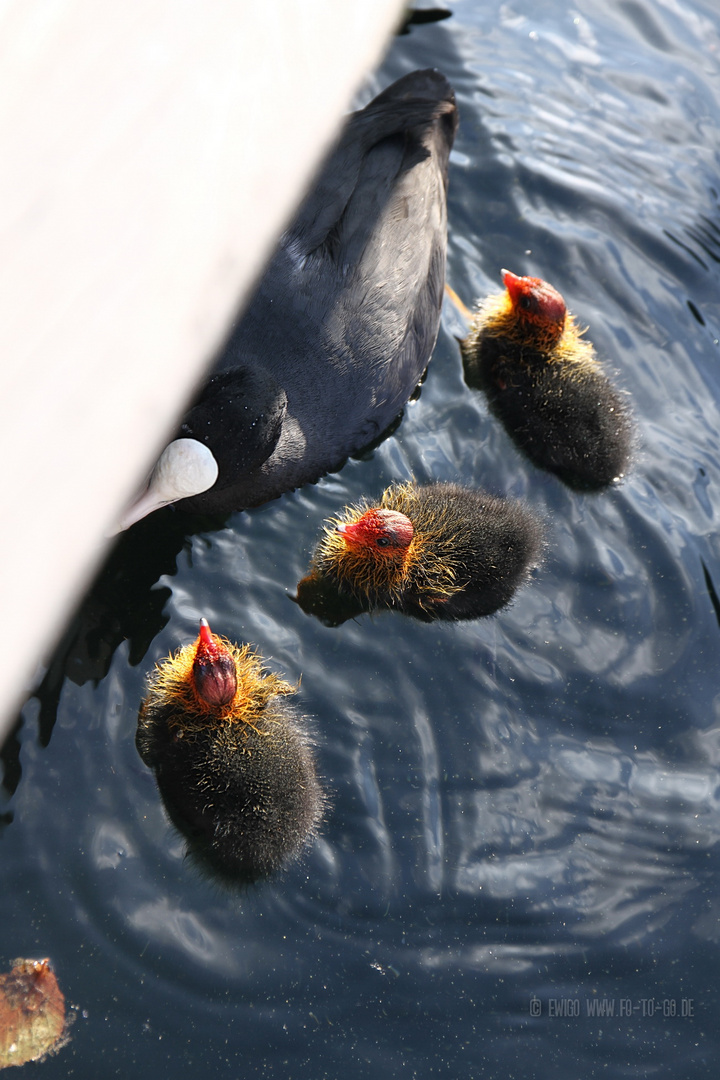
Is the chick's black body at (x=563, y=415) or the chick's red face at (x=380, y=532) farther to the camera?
the chick's black body at (x=563, y=415)

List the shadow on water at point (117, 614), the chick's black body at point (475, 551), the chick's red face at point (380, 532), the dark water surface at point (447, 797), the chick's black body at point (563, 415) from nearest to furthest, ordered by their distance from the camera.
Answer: the dark water surface at point (447, 797)
the shadow on water at point (117, 614)
the chick's red face at point (380, 532)
the chick's black body at point (475, 551)
the chick's black body at point (563, 415)

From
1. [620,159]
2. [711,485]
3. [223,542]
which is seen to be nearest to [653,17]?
[620,159]

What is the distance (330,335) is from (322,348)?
5 centimetres

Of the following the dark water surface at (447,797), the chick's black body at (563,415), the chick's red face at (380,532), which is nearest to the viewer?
the dark water surface at (447,797)

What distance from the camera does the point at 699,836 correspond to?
280 cm

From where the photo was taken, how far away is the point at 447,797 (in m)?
2.72

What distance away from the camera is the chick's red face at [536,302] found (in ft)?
11.1

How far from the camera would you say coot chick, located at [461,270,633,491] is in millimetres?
3344

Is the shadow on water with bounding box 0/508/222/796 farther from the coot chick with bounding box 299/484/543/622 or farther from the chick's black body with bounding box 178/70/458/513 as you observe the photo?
the coot chick with bounding box 299/484/543/622

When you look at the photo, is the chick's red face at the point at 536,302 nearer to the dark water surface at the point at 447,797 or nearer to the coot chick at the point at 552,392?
the coot chick at the point at 552,392

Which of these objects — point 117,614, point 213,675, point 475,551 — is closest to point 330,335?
point 475,551

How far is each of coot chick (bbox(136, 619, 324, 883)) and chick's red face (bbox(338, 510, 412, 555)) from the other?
54cm

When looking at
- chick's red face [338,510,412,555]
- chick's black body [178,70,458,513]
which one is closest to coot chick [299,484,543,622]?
chick's red face [338,510,412,555]

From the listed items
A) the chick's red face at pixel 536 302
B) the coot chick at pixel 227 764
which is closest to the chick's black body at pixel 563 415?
the chick's red face at pixel 536 302
